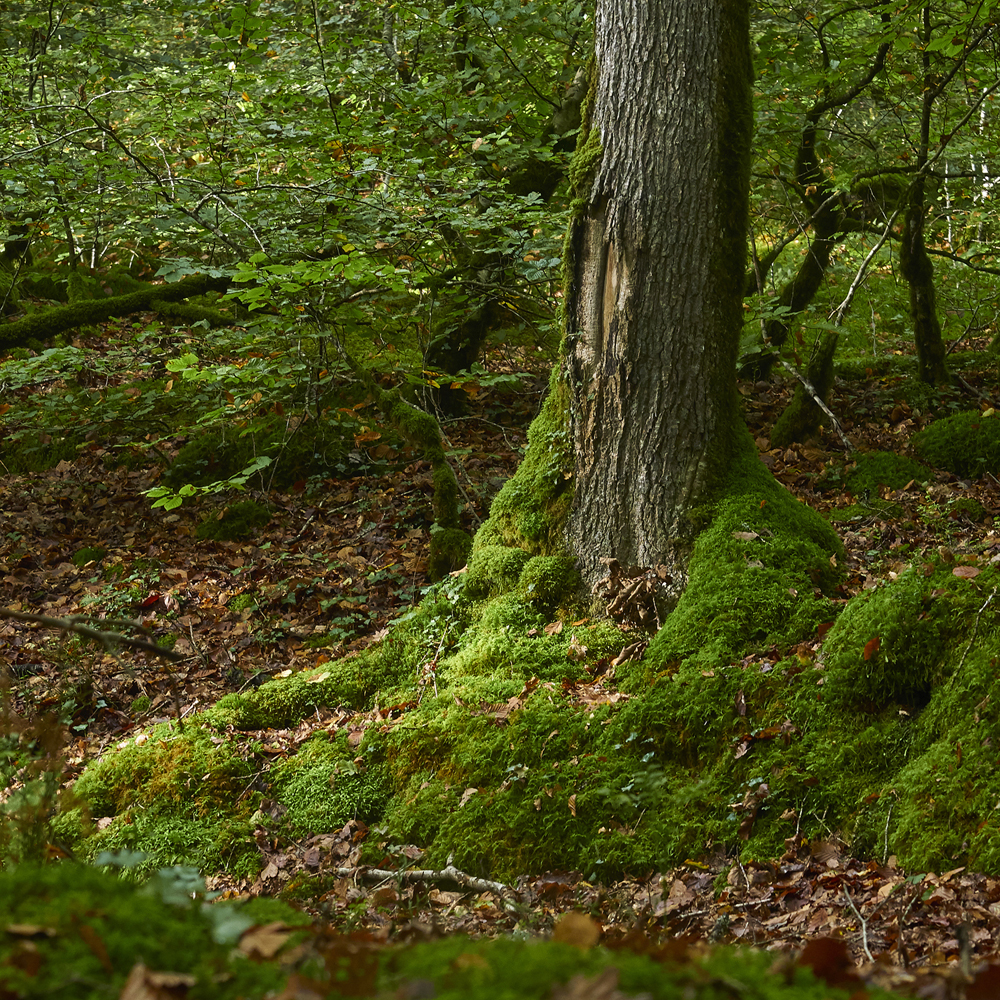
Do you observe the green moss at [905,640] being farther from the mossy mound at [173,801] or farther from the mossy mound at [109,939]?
the mossy mound at [173,801]

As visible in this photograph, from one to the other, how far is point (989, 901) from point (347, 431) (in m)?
7.95

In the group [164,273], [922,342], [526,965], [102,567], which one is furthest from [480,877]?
[922,342]

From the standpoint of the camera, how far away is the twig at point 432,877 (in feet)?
11.3

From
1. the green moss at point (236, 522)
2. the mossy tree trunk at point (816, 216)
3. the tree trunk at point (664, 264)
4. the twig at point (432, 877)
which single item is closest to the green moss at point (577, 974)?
the twig at point (432, 877)

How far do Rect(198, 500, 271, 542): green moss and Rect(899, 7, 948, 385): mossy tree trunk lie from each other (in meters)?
7.17

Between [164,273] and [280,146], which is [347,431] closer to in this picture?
[280,146]

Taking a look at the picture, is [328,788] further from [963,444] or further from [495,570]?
[963,444]

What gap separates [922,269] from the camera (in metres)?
8.72

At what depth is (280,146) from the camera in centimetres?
793

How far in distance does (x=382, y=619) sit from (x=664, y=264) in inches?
140

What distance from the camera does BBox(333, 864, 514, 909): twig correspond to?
11.3ft

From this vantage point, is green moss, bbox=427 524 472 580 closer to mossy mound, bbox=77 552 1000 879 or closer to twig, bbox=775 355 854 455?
mossy mound, bbox=77 552 1000 879

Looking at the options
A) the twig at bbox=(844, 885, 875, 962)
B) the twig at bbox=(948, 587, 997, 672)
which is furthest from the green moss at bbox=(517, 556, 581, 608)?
the twig at bbox=(844, 885, 875, 962)

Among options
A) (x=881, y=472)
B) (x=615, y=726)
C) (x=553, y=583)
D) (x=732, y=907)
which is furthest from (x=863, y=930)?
(x=881, y=472)
